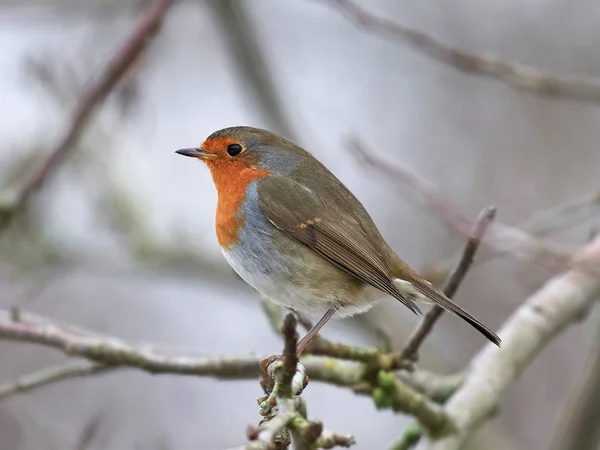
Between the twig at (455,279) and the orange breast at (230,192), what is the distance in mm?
686

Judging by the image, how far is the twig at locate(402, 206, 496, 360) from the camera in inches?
80.0

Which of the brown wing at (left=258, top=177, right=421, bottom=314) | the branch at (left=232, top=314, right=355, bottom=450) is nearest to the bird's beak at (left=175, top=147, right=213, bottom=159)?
the brown wing at (left=258, top=177, right=421, bottom=314)

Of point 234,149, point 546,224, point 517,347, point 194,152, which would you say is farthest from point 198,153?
point 546,224

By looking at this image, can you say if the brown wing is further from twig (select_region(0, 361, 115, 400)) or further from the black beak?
twig (select_region(0, 361, 115, 400))

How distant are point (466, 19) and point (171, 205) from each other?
134 inches

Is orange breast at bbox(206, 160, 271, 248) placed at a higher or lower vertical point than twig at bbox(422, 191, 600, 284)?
lower

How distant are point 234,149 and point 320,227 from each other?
0.51 m

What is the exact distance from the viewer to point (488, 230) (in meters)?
2.34

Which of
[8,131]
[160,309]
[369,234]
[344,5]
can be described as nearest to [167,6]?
[344,5]

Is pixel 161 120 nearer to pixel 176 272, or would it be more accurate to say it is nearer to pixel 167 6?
pixel 176 272

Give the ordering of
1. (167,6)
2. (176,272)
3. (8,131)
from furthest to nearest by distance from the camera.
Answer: (8,131), (176,272), (167,6)

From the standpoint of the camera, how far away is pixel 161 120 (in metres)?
7.93

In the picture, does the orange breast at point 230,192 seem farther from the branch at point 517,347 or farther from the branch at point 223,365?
the branch at point 517,347

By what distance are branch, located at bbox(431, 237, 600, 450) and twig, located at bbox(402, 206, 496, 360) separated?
0.34m
